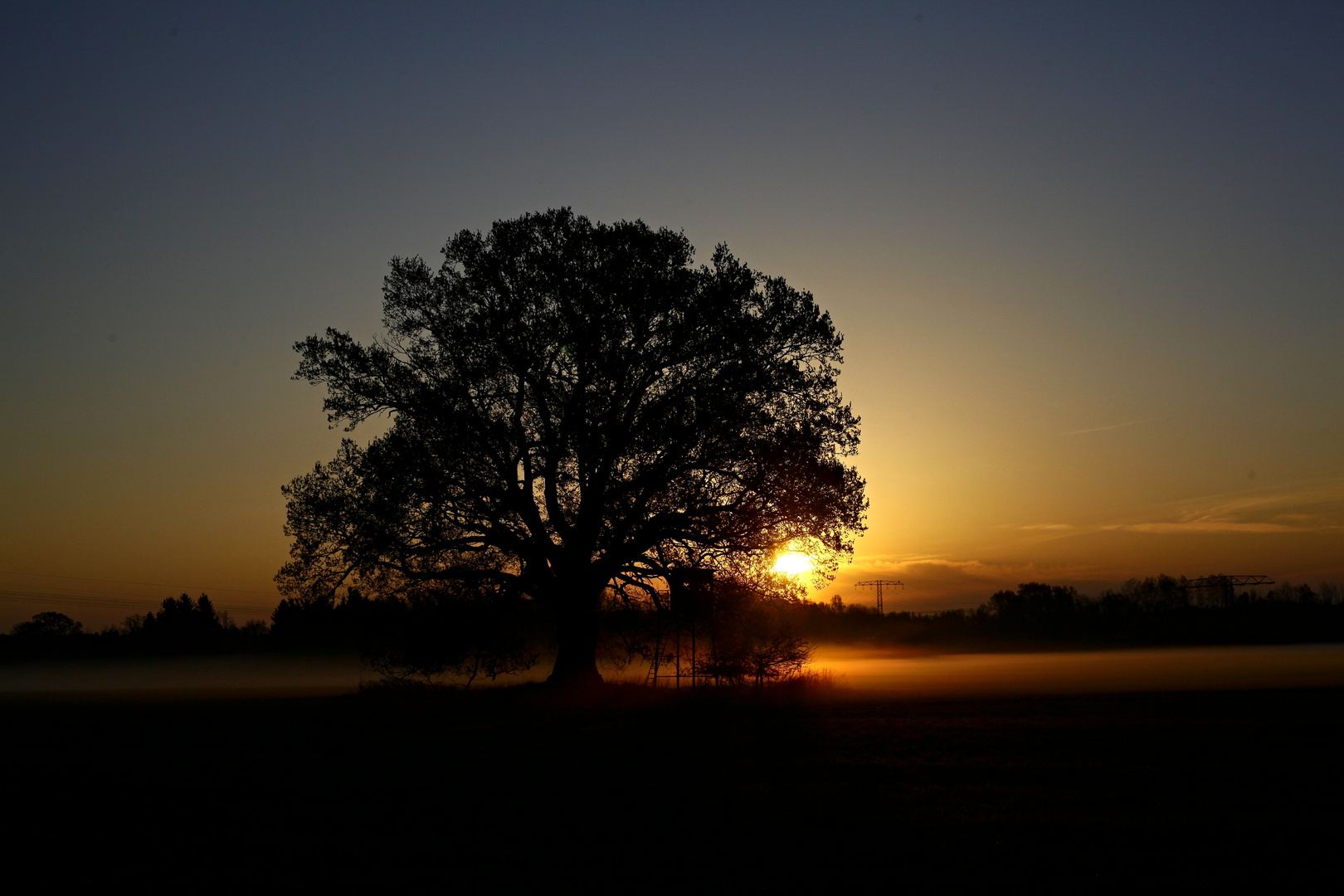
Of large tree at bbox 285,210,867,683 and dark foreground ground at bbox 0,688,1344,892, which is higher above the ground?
large tree at bbox 285,210,867,683

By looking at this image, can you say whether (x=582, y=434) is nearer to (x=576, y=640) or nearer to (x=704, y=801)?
(x=576, y=640)

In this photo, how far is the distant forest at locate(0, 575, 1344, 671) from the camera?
25.2 meters

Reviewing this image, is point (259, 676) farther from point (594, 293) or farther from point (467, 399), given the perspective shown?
point (594, 293)

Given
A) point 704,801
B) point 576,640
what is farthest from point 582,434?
point 704,801

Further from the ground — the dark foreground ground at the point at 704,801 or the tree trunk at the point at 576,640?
the tree trunk at the point at 576,640

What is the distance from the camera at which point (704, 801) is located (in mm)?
10289

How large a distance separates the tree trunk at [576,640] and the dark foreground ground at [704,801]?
7.88 metres

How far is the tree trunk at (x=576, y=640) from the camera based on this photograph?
86.8ft

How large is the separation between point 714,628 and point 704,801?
1624cm

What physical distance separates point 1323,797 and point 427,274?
2496 centimetres

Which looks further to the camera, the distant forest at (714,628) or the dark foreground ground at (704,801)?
the distant forest at (714,628)

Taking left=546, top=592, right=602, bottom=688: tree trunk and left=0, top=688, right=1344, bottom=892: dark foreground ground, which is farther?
left=546, top=592, right=602, bottom=688: tree trunk

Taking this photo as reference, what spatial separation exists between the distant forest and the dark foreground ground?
6551 mm

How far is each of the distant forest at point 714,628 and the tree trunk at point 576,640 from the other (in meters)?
0.85
